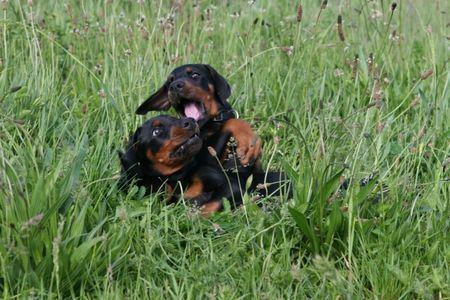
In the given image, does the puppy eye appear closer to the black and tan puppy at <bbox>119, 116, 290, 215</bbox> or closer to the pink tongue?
the black and tan puppy at <bbox>119, 116, 290, 215</bbox>

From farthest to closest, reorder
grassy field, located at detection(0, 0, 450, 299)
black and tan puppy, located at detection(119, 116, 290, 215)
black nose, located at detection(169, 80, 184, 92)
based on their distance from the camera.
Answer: black nose, located at detection(169, 80, 184, 92) < black and tan puppy, located at detection(119, 116, 290, 215) < grassy field, located at detection(0, 0, 450, 299)

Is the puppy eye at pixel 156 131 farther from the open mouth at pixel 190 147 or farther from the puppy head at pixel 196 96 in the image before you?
the puppy head at pixel 196 96

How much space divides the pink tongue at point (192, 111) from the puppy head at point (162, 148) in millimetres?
470

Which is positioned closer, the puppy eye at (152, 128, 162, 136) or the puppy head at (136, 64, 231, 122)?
the puppy eye at (152, 128, 162, 136)

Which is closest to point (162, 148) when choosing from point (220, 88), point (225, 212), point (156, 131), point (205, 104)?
point (156, 131)

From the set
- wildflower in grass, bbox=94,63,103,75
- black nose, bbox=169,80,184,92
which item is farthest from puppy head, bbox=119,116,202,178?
wildflower in grass, bbox=94,63,103,75

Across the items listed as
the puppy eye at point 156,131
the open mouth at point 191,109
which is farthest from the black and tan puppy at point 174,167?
the open mouth at point 191,109

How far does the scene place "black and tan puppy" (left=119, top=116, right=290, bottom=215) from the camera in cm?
471

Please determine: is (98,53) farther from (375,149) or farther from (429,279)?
(429,279)

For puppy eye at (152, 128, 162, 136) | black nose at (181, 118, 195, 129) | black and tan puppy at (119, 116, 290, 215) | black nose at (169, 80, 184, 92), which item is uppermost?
black nose at (169, 80, 184, 92)

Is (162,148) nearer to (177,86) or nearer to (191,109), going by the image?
(177,86)

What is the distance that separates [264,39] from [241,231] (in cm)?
293

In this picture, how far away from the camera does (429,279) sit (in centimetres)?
388

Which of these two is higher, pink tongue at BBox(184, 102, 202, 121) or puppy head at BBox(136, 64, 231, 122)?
puppy head at BBox(136, 64, 231, 122)
